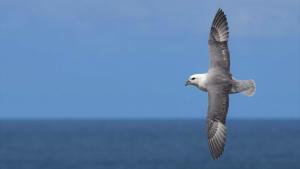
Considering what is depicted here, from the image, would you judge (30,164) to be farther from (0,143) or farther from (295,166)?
(0,143)

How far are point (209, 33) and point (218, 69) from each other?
4.23 ft

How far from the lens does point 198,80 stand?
21.9m

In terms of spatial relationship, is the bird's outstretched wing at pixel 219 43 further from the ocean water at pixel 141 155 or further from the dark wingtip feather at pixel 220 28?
the ocean water at pixel 141 155

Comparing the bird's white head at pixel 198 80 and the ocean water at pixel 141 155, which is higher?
the ocean water at pixel 141 155

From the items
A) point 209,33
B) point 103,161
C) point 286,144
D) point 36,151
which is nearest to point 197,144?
point 286,144

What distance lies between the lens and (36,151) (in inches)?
6383

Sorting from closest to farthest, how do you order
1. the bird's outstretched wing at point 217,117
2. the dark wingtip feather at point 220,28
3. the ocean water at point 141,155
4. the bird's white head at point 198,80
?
the bird's outstretched wing at point 217,117
the bird's white head at point 198,80
the dark wingtip feather at point 220,28
the ocean water at point 141,155

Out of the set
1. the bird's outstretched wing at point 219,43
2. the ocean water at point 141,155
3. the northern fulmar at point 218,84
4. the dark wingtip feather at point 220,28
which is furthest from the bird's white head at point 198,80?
the ocean water at point 141,155

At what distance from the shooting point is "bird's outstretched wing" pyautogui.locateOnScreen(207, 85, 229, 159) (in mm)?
21641

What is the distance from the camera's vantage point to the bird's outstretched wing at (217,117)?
71.0 feet

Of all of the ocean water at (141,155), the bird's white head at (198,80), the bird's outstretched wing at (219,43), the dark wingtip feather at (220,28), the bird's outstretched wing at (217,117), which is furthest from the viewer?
the ocean water at (141,155)

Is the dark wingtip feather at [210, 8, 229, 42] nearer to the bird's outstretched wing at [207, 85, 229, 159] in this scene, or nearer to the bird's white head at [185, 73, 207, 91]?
the bird's white head at [185, 73, 207, 91]

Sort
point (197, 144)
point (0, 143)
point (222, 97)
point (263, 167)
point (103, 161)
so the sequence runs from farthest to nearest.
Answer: point (0, 143), point (197, 144), point (103, 161), point (263, 167), point (222, 97)

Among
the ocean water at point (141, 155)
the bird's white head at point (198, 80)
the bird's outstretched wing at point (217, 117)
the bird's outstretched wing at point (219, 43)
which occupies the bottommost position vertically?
the bird's outstretched wing at point (217, 117)
